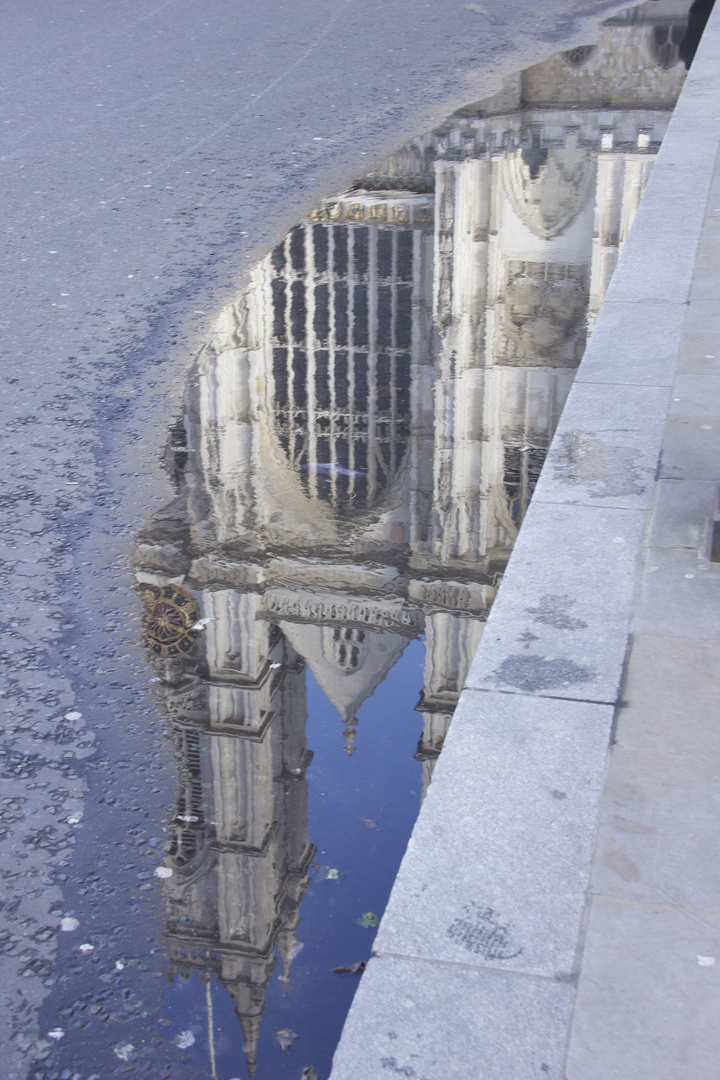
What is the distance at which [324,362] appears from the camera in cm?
745

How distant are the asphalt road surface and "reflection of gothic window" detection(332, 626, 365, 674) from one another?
70 centimetres

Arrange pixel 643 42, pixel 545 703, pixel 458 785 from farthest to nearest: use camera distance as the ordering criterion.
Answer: pixel 643 42
pixel 545 703
pixel 458 785

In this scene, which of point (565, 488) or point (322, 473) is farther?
point (322, 473)

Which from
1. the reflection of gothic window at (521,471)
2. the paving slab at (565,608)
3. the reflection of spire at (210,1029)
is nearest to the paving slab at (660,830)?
the paving slab at (565,608)

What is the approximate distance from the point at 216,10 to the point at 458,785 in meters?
18.4

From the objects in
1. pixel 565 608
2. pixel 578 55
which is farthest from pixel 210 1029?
pixel 578 55

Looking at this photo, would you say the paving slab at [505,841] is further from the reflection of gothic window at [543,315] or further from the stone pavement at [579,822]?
the reflection of gothic window at [543,315]

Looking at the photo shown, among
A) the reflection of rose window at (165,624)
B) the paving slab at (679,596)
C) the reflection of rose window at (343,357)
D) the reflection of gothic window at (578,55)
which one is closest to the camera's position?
the paving slab at (679,596)

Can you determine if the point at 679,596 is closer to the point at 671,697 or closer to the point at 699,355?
the point at 671,697

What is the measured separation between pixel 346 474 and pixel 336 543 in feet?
2.93

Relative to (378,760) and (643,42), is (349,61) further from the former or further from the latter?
(378,760)

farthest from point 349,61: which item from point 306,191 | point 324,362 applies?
point 324,362

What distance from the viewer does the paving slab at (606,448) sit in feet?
16.8

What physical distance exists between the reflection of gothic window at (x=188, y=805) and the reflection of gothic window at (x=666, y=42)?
563 inches
